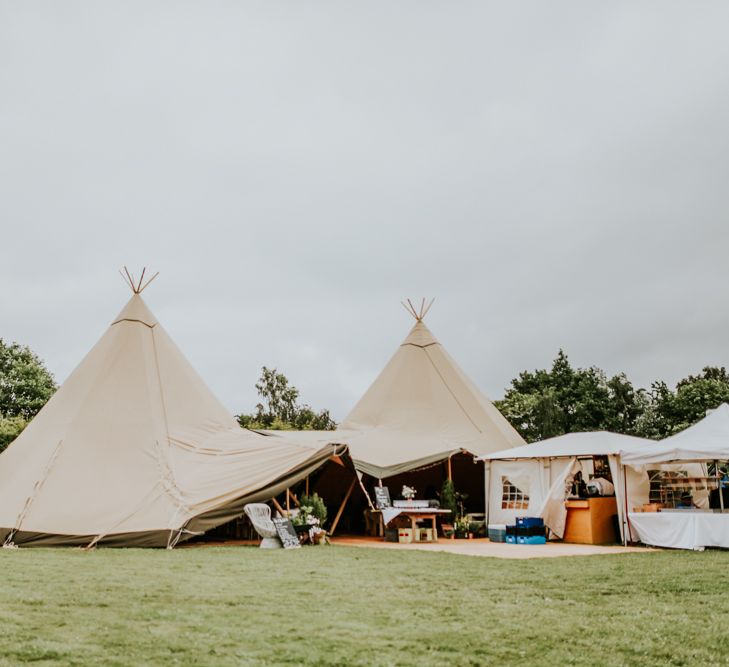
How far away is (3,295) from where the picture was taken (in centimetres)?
2559

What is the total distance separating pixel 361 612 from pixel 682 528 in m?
7.98

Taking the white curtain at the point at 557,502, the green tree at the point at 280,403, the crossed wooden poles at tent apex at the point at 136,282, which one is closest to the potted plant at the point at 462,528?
the white curtain at the point at 557,502

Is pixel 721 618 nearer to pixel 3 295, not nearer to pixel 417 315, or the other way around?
pixel 417 315

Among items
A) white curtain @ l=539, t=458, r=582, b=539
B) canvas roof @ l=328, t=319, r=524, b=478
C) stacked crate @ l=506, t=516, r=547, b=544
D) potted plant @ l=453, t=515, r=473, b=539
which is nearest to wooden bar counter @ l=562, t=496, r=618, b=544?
white curtain @ l=539, t=458, r=582, b=539

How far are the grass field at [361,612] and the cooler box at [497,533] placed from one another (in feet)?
15.4

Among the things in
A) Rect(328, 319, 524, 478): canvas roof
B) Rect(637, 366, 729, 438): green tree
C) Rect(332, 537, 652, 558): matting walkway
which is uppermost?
Rect(637, 366, 729, 438): green tree

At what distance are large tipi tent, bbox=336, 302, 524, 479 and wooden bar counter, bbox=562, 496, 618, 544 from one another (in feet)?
11.4

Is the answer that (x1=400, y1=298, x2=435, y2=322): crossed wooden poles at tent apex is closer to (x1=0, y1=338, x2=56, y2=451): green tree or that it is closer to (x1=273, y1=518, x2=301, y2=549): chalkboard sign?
(x1=273, y1=518, x2=301, y2=549): chalkboard sign

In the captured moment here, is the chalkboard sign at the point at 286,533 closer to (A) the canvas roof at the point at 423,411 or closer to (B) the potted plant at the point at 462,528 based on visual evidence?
(B) the potted plant at the point at 462,528

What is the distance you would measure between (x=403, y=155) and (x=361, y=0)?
5.39 m

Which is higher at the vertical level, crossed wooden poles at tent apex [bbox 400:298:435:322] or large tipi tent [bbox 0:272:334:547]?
crossed wooden poles at tent apex [bbox 400:298:435:322]

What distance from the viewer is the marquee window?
1485cm

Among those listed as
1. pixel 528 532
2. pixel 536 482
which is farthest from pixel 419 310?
pixel 528 532

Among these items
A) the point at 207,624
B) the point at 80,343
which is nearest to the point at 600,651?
the point at 207,624
